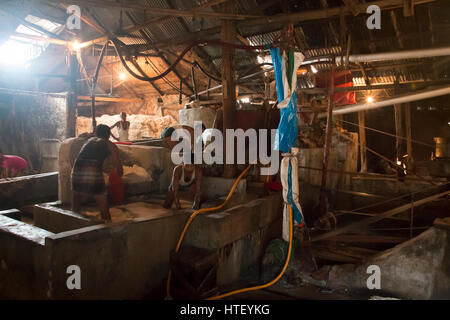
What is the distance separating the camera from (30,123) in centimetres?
1221

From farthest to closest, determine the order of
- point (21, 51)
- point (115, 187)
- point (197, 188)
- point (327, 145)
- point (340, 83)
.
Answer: point (21, 51) < point (340, 83) < point (327, 145) < point (115, 187) < point (197, 188)

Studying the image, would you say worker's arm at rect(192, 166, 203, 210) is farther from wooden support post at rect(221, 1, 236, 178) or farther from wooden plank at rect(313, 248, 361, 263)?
wooden plank at rect(313, 248, 361, 263)

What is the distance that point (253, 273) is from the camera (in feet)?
19.9

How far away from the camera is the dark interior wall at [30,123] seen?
11828 millimetres

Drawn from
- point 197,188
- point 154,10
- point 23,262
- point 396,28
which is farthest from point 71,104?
point 396,28

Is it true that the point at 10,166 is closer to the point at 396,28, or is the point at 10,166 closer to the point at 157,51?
the point at 157,51

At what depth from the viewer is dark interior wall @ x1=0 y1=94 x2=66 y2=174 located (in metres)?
11.8

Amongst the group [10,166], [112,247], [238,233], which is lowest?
[238,233]

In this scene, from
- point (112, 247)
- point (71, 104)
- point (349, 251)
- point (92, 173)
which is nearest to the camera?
point (112, 247)

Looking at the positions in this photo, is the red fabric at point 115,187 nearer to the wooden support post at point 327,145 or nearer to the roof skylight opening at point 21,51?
the wooden support post at point 327,145

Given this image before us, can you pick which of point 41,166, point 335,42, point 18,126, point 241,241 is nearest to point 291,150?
point 241,241

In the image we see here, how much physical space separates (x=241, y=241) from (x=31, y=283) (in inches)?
139

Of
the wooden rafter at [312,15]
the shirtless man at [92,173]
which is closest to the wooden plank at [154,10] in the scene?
the wooden rafter at [312,15]

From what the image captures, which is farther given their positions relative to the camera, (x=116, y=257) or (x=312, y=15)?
(x=312, y=15)
